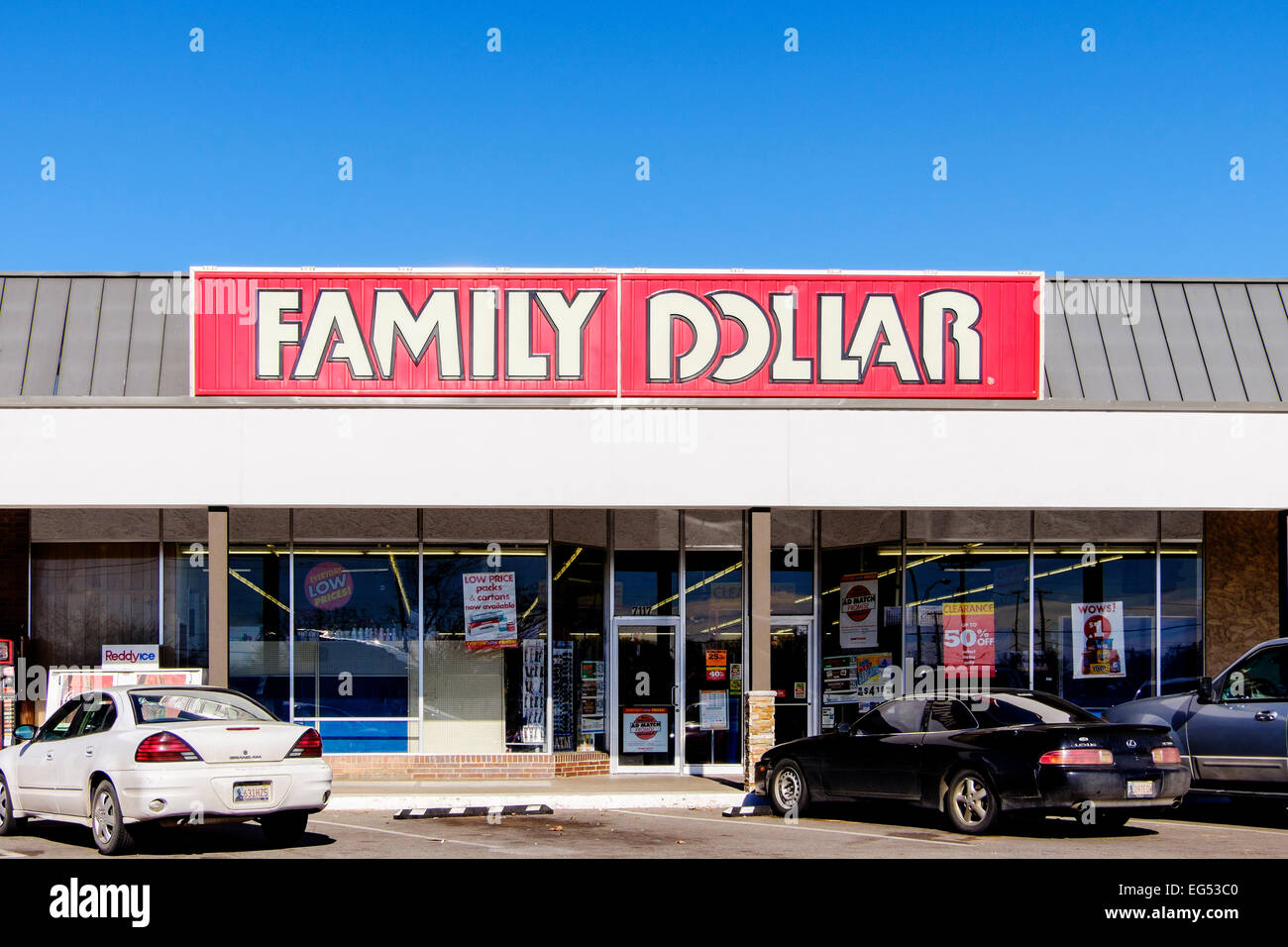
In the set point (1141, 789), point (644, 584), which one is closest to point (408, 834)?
point (1141, 789)

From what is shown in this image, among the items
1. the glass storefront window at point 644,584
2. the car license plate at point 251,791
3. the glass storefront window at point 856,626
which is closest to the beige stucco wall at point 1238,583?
the glass storefront window at point 856,626

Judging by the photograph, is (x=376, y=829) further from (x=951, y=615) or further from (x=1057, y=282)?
(x=1057, y=282)

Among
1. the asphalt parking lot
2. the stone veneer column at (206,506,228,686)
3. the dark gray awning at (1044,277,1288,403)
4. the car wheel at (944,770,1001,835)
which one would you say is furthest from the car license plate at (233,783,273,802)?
the dark gray awning at (1044,277,1288,403)

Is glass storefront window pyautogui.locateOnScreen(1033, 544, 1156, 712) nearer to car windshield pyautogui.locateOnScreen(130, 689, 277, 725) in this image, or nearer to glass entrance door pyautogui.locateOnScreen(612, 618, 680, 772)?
glass entrance door pyautogui.locateOnScreen(612, 618, 680, 772)

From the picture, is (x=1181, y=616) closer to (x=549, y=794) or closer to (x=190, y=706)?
(x=549, y=794)

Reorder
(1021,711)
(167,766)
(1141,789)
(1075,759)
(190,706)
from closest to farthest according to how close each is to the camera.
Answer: (167,766) → (190,706) → (1075,759) → (1141,789) → (1021,711)

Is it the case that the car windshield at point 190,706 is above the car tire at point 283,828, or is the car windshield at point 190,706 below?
above

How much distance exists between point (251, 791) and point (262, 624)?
318 inches

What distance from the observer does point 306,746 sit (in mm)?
11305

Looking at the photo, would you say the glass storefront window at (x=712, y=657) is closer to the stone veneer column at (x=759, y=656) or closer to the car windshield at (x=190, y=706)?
the stone veneer column at (x=759, y=656)

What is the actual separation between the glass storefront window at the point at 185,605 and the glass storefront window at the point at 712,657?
6558mm

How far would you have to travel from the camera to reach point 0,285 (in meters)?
19.9

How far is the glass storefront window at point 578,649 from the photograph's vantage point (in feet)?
61.7
